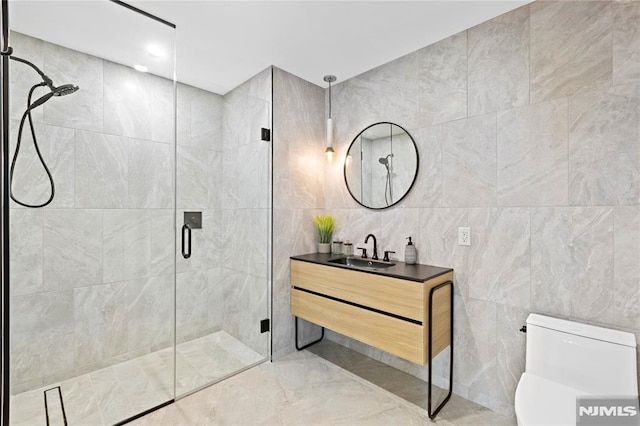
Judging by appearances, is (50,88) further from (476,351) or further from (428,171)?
(476,351)

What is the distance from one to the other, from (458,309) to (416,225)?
64 cm

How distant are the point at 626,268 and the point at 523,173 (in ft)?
2.19

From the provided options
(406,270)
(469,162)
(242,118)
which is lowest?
(406,270)

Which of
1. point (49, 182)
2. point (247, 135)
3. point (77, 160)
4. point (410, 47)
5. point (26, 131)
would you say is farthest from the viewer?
point (247, 135)

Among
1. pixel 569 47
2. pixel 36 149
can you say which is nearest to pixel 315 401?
pixel 36 149

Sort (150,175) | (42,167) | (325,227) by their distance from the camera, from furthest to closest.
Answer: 1. (325,227)
2. (150,175)
3. (42,167)

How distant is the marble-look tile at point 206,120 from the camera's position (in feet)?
7.80

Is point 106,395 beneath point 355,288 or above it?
beneath

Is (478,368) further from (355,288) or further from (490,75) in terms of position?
(490,75)

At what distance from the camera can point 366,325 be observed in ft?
6.89

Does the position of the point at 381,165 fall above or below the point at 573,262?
above

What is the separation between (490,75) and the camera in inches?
77.1

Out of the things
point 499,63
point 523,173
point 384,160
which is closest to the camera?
point 523,173

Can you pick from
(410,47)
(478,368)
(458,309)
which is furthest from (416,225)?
(410,47)
